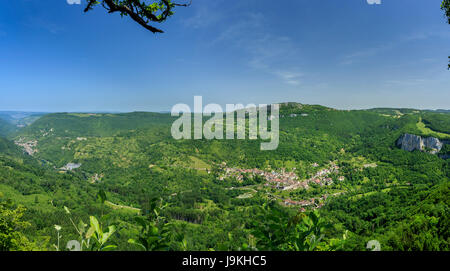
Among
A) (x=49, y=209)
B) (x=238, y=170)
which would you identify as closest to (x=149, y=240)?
(x=49, y=209)

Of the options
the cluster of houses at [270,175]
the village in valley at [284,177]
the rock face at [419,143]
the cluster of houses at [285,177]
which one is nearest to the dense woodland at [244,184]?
the village in valley at [284,177]

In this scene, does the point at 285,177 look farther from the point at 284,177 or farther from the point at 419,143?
the point at 419,143

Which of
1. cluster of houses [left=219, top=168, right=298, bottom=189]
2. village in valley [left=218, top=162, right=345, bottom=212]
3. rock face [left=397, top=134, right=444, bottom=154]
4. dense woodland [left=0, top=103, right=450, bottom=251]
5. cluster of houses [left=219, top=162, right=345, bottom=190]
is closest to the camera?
dense woodland [left=0, top=103, right=450, bottom=251]

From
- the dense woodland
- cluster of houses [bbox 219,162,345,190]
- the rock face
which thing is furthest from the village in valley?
the rock face

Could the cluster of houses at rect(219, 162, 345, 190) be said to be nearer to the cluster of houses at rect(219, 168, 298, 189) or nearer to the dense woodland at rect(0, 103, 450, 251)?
the cluster of houses at rect(219, 168, 298, 189)

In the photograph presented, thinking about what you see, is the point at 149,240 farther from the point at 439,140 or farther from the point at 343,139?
the point at 343,139

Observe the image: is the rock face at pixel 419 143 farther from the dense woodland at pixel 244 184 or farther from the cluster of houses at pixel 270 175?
the cluster of houses at pixel 270 175
